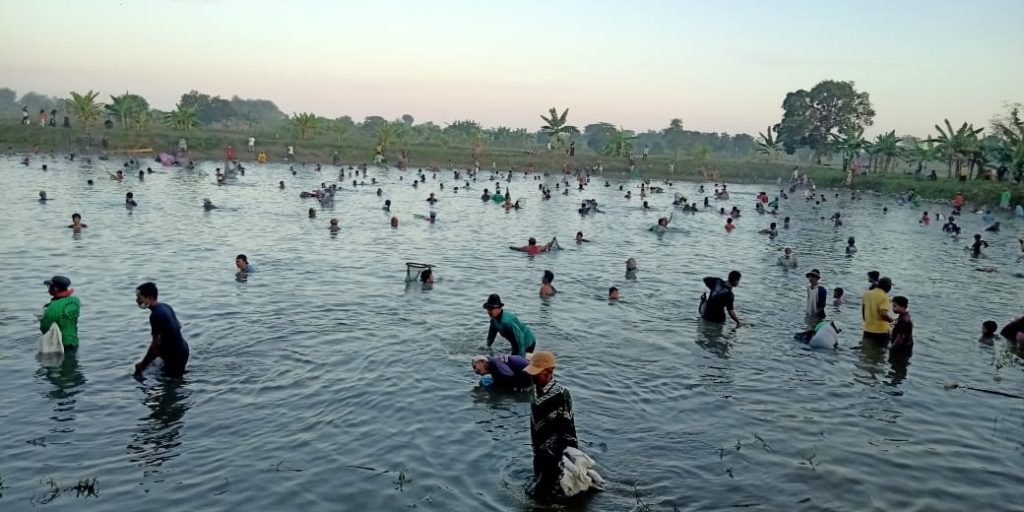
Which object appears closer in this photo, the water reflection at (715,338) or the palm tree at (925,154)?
the water reflection at (715,338)

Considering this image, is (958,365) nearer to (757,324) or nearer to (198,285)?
(757,324)

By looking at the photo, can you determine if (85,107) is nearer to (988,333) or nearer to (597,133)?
(988,333)

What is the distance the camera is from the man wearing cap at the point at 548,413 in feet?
24.4

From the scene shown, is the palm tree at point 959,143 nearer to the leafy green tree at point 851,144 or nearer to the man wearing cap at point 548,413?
the leafy green tree at point 851,144

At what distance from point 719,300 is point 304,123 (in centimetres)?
7211

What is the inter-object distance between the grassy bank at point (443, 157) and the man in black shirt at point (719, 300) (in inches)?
2008

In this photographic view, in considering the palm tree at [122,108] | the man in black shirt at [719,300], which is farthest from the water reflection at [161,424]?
the palm tree at [122,108]

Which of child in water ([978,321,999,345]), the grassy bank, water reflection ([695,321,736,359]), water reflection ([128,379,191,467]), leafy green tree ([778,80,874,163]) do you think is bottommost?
water reflection ([128,379,191,467])

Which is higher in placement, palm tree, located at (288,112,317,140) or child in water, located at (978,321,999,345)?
palm tree, located at (288,112,317,140)

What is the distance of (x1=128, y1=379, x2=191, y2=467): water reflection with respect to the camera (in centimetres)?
944

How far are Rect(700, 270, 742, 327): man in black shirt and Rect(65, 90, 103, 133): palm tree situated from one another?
68.3 meters

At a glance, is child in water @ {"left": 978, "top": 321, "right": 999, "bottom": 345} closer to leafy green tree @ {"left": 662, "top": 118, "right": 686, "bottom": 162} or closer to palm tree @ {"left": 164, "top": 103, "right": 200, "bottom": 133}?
palm tree @ {"left": 164, "top": 103, "right": 200, "bottom": 133}

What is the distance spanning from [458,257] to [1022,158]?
5106 centimetres

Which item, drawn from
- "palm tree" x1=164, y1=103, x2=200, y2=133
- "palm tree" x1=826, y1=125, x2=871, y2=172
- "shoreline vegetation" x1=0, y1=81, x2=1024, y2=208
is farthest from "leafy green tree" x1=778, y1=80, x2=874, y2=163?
"palm tree" x1=164, y1=103, x2=200, y2=133
